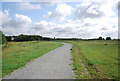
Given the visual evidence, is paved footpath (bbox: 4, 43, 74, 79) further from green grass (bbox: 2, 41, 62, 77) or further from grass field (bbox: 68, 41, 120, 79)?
green grass (bbox: 2, 41, 62, 77)

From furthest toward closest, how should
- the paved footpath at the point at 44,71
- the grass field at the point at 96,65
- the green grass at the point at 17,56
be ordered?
the green grass at the point at 17,56 → the grass field at the point at 96,65 → the paved footpath at the point at 44,71

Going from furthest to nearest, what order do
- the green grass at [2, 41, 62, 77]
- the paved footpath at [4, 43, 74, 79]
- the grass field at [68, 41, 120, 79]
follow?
the green grass at [2, 41, 62, 77] < the grass field at [68, 41, 120, 79] < the paved footpath at [4, 43, 74, 79]

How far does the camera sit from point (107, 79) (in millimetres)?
6902

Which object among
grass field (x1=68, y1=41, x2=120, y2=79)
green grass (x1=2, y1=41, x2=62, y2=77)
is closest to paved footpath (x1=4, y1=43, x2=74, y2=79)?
grass field (x1=68, y1=41, x2=120, y2=79)

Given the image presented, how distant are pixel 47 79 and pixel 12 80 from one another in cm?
166

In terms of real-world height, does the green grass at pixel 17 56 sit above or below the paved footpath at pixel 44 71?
below

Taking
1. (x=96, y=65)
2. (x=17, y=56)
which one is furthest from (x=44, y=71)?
(x=17, y=56)

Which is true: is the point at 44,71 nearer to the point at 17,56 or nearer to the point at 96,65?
the point at 96,65

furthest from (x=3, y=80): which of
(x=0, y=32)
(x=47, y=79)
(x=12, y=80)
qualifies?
(x=0, y=32)

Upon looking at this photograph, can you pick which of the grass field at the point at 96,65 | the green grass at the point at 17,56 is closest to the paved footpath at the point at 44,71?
the grass field at the point at 96,65

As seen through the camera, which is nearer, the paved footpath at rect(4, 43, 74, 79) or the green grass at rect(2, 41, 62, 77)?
the paved footpath at rect(4, 43, 74, 79)

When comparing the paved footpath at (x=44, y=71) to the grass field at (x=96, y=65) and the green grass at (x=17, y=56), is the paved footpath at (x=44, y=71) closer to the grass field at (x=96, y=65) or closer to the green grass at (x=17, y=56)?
the grass field at (x=96, y=65)

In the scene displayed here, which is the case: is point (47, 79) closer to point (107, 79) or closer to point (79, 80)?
point (79, 80)

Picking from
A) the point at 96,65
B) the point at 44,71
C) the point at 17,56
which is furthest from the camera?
the point at 17,56
